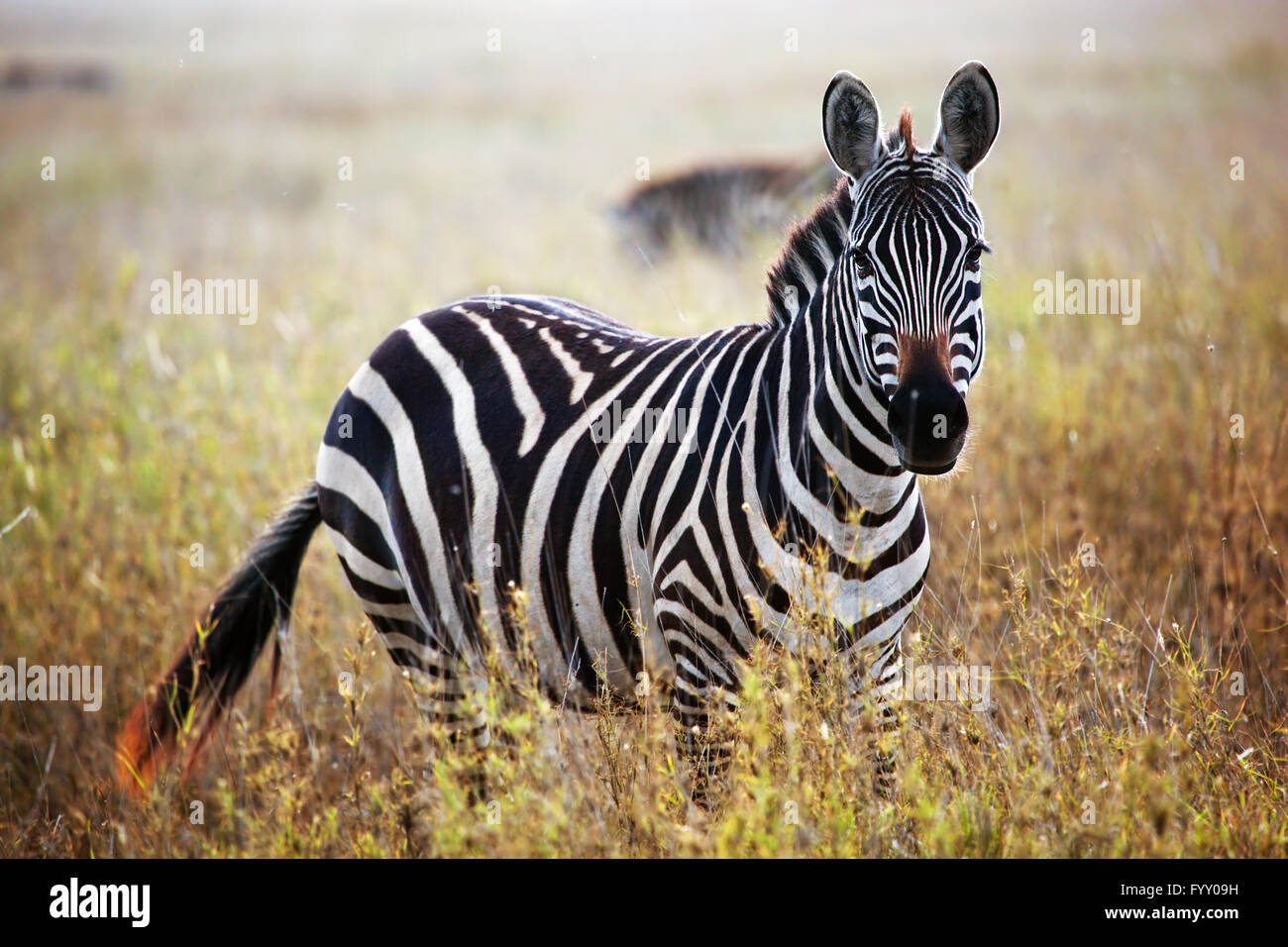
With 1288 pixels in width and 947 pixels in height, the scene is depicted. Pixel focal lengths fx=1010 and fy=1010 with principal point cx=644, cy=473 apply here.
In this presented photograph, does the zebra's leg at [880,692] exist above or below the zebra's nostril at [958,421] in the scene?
→ below

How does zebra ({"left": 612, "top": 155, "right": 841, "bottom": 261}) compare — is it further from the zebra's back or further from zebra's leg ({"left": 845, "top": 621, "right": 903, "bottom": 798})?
zebra's leg ({"left": 845, "top": 621, "right": 903, "bottom": 798})

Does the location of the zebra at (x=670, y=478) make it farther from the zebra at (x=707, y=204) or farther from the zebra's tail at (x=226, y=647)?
the zebra at (x=707, y=204)

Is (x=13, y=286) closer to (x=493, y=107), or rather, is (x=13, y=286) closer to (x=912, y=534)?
(x=912, y=534)

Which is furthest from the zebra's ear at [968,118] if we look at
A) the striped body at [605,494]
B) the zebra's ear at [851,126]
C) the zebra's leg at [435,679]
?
the zebra's leg at [435,679]

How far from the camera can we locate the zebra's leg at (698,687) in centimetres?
278

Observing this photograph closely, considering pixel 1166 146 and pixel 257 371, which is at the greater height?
pixel 1166 146

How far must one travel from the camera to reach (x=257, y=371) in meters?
7.88

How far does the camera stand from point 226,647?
3.74m

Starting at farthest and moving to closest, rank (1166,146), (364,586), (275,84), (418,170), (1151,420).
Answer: (275,84) → (418,170) → (1166,146) → (1151,420) → (364,586)

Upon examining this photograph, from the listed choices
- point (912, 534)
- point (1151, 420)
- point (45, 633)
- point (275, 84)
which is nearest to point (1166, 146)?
point (1151, 420)

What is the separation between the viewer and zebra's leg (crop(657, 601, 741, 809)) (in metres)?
2.78

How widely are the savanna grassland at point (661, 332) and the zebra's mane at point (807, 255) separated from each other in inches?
27.6

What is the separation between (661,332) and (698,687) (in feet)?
16.2
